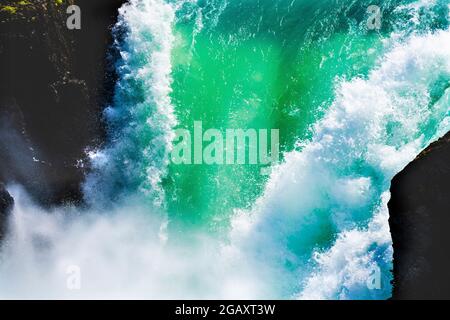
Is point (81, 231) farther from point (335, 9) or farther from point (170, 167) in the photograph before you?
point (335, 9)

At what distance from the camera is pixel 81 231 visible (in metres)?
14.1

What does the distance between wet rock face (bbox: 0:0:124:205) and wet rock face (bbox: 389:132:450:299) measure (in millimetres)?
8140

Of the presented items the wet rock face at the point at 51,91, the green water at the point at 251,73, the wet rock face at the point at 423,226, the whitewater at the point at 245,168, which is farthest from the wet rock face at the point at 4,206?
the wet rock face at the point at 423,226

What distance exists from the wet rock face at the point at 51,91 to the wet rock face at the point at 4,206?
544 mm

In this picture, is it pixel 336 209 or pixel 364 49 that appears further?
pixel 364 49

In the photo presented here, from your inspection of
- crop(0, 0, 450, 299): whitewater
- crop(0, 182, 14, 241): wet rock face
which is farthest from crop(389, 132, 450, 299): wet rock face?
crop(0, 182, 14, 241): wet rock face

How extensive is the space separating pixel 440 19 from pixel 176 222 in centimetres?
831

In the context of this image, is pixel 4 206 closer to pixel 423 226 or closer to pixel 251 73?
pixel 251 73

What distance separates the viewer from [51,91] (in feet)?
44.1

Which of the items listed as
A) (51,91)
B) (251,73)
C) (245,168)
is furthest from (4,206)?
(251,73)

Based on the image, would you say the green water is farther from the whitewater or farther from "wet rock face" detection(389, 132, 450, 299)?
"wet rock face" detection(389, 132, 450, 299)

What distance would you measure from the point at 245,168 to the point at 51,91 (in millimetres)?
5161
